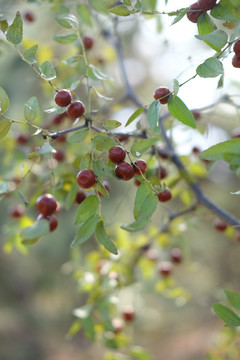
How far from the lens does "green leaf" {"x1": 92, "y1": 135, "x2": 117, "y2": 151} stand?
718 mm

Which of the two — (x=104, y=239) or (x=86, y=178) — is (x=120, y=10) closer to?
(x=86, y=178)

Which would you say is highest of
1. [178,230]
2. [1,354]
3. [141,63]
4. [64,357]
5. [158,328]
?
[178,230]

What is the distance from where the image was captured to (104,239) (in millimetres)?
697

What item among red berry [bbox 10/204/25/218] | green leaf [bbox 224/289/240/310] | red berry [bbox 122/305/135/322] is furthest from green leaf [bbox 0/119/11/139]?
red berry [bbox 122/305/135/322]

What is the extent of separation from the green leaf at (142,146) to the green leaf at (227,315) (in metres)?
0.36

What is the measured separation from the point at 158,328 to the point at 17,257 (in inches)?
104

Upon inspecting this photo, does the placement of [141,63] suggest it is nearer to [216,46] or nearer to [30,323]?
[30,323]

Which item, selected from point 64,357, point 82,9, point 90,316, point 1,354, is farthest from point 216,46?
point 64,357

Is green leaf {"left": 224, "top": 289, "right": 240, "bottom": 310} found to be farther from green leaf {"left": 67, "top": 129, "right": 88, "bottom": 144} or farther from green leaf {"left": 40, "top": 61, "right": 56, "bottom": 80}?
green leaf {"left": 40, "top": 61, "right": 56, "bottom": 80}

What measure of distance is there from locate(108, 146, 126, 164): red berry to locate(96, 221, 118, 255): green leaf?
0.13m

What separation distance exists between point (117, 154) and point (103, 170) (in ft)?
0.14

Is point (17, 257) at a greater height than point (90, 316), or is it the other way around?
point (90, 316)

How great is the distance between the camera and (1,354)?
457 cm

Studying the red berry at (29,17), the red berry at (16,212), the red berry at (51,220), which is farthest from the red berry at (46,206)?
the red berry at (29,17)
